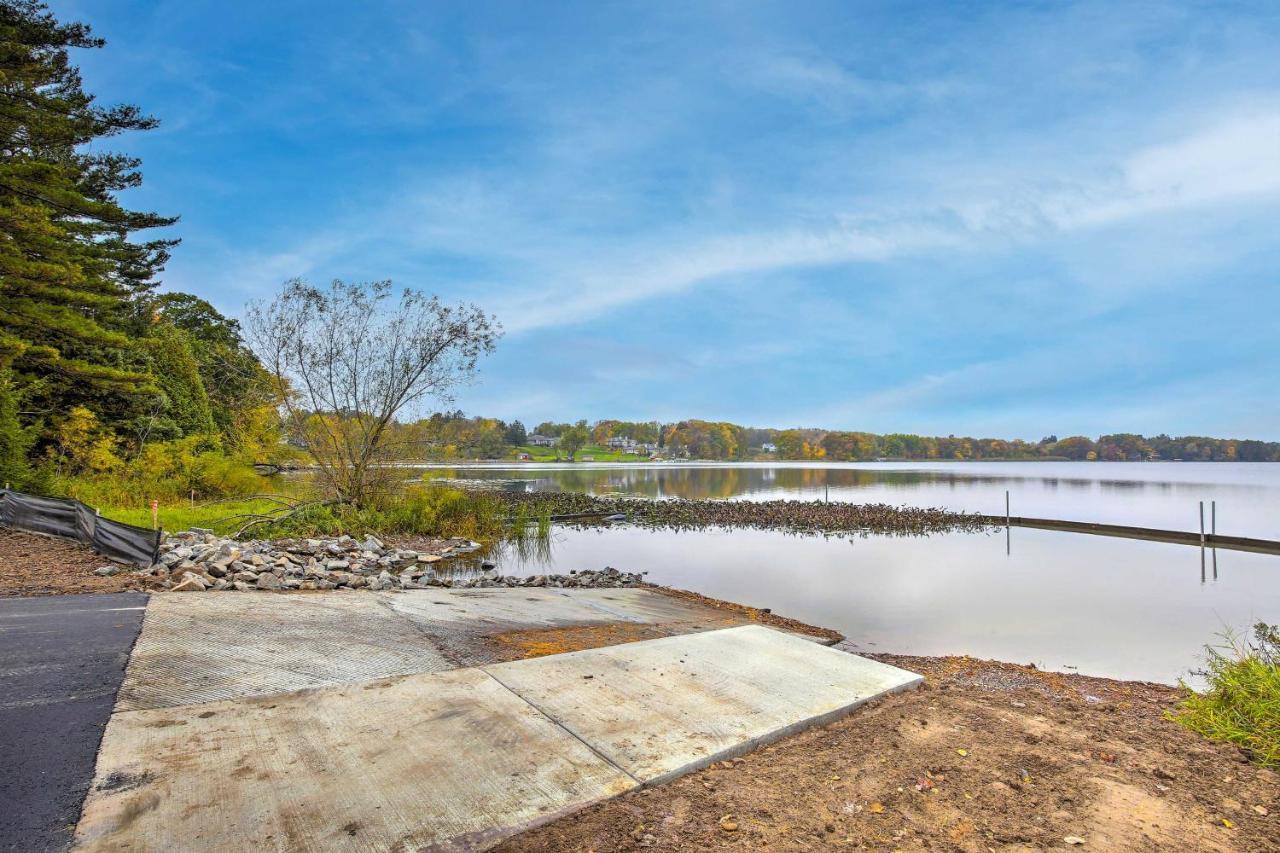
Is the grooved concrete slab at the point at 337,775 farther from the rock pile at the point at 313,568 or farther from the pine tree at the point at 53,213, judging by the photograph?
the pine tree at the point at 53,213

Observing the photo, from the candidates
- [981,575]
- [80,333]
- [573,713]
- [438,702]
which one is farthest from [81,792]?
[80,333]

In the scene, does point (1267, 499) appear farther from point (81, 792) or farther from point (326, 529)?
point (81, 792)

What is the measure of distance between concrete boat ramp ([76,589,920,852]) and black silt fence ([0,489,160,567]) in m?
2.88

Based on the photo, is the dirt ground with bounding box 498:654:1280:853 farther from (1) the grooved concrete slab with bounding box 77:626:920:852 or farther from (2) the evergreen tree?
(2) the evergreen tree

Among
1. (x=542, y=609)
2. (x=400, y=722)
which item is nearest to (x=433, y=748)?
(x=400, y=722)

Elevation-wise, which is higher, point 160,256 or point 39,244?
point 160,256

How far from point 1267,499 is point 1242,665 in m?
36.7

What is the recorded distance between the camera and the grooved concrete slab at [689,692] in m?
3.38

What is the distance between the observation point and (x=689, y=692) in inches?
165

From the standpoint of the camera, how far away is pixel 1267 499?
30.8 meters

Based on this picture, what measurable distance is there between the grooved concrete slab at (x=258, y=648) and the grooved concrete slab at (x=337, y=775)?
1.11 feet

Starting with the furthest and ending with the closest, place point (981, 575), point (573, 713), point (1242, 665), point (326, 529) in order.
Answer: point (326, 529), point (981, 575), point (1242, 665), point (573, 713)

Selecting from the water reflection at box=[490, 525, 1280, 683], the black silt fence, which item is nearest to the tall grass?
the water reflection at box=[490, 525, 1280, 683]

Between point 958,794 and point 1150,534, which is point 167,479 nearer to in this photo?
point 958,794
